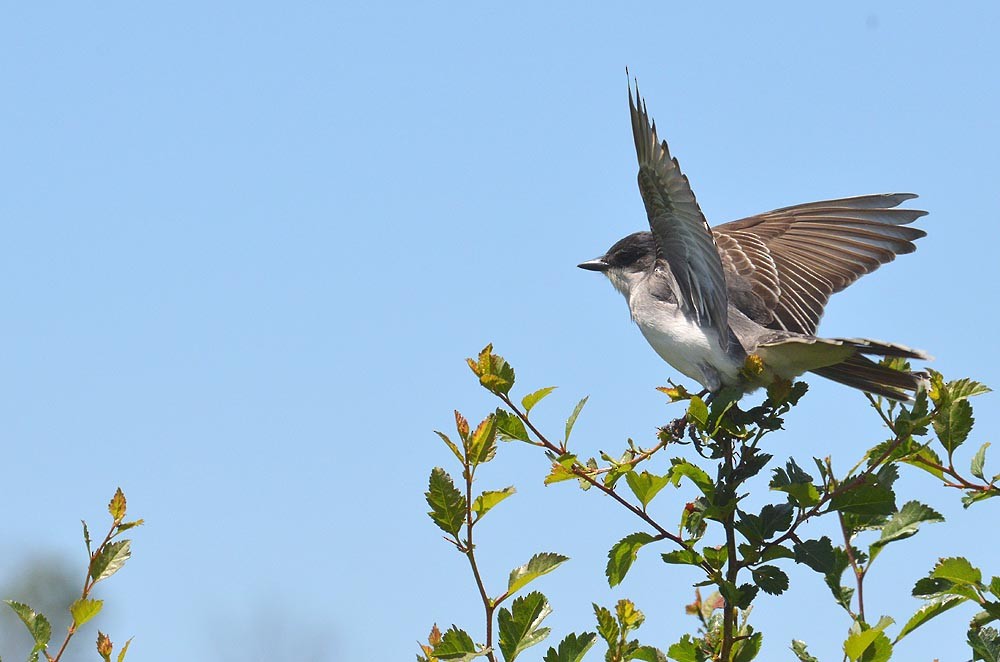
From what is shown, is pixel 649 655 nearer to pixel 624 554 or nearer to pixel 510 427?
pixel 624 554

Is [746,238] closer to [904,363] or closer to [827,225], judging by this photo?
[827,225]

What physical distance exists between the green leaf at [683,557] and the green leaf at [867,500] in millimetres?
371

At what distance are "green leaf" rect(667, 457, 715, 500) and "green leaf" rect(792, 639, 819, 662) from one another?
44 cm

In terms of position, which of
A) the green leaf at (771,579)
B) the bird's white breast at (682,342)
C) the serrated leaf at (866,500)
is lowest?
the green leaf at (771,579)

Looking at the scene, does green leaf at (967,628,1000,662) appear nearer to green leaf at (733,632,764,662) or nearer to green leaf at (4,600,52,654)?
green leaf at (733,632,764,662)

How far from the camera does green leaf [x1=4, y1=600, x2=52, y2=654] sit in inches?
102

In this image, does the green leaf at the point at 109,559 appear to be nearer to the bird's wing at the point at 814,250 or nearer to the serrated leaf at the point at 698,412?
the serrated leaf at the point at 698,412

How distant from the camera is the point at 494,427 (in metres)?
2.71

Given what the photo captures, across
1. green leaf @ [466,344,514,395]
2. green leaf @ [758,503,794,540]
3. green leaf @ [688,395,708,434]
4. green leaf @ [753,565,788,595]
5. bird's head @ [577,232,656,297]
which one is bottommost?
green leaf @ [753,565,788,595]

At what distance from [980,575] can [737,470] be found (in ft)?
2.14

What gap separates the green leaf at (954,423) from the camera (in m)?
2.96

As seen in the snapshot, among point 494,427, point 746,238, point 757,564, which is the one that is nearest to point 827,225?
point 746,238

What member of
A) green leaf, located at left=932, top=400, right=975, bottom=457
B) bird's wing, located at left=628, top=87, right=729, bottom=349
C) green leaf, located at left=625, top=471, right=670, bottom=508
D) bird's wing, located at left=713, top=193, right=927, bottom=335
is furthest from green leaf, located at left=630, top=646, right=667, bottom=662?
bird's wing, located at left=713, top=193, right=927, bottom=335

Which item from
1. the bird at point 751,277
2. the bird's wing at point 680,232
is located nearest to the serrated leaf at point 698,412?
the bird at point 751,277
